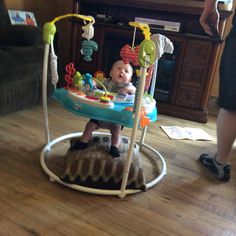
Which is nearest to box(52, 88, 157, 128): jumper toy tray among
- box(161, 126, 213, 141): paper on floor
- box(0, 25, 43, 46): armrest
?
box(161, 126, 213, 141): paper on floor

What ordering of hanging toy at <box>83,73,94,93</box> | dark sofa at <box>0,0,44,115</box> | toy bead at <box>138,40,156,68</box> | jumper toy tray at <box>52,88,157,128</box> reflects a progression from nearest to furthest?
toy bead at <box>138,40,156,68</box>
jumper toy tray at <box>52,88,157,128</box>
hanging toy at <box>83,73,94,93</box>
dark sofa at <box>0,0,44,115</box>

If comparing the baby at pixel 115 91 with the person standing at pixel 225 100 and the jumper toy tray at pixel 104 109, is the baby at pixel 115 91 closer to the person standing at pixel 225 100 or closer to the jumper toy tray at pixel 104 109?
the jumper toy tray at pixel 104 109

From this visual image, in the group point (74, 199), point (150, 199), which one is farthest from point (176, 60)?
point (74, 199)

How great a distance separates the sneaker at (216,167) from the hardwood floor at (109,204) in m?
0.04

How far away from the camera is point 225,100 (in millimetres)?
1446

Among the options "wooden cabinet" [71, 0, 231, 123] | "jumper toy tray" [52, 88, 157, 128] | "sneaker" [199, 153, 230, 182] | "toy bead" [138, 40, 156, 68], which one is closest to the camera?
"toy bead" [138, 40, 156, 68]

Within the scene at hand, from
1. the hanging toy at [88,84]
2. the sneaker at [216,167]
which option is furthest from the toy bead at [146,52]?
the sneaker at [216,167]

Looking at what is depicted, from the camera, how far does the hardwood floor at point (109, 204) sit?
3.67 feet

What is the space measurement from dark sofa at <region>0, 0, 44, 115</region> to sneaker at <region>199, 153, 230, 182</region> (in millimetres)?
1210

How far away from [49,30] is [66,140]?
0.67 meters

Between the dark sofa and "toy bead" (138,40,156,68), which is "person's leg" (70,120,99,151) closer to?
"toy bead" (138,40,156,68)

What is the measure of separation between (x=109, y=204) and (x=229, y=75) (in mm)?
787

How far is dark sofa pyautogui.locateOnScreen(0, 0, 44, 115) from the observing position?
192 centimetres

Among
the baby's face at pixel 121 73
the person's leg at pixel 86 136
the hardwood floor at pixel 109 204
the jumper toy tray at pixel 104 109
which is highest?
the baby's face at pixel 121 73
